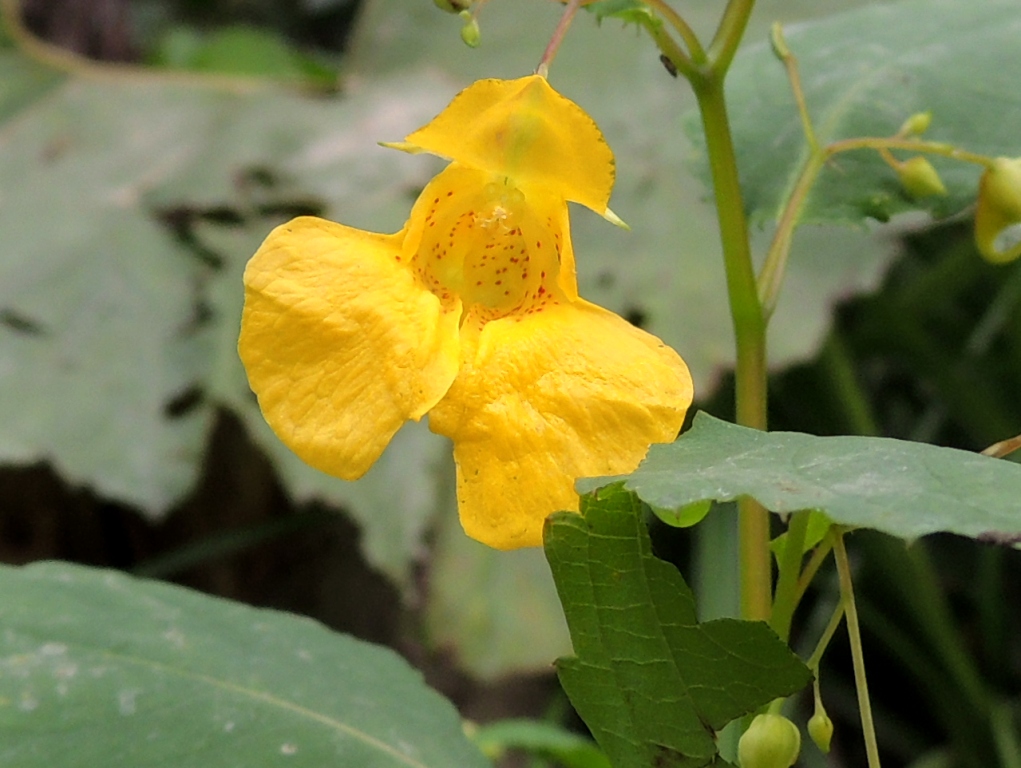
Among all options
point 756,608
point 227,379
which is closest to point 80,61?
point 227,379

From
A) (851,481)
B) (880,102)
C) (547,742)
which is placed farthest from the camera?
(547,742)

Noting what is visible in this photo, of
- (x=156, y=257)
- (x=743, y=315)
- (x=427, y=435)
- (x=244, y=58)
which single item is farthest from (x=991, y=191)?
(x=244, y=58)

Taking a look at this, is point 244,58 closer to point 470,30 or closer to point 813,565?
point 470,30

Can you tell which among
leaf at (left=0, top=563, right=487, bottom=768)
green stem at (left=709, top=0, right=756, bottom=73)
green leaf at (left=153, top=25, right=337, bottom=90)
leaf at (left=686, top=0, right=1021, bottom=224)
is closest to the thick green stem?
green stem at (left=709, top=0, right=756, bottom=73)

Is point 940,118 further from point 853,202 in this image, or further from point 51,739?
point 51,739

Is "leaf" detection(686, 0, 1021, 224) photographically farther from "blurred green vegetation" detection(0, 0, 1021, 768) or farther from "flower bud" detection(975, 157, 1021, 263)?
"blurred green vegetation" detection(0, 0, 1021, 768)

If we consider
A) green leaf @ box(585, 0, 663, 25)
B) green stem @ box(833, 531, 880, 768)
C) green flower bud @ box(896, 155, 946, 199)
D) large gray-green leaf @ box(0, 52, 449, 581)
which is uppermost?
green leaf @ box(585, 0, 663, 25)

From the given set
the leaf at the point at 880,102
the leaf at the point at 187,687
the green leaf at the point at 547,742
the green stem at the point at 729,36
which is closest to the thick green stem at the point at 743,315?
the green stem at the point at 729,36
